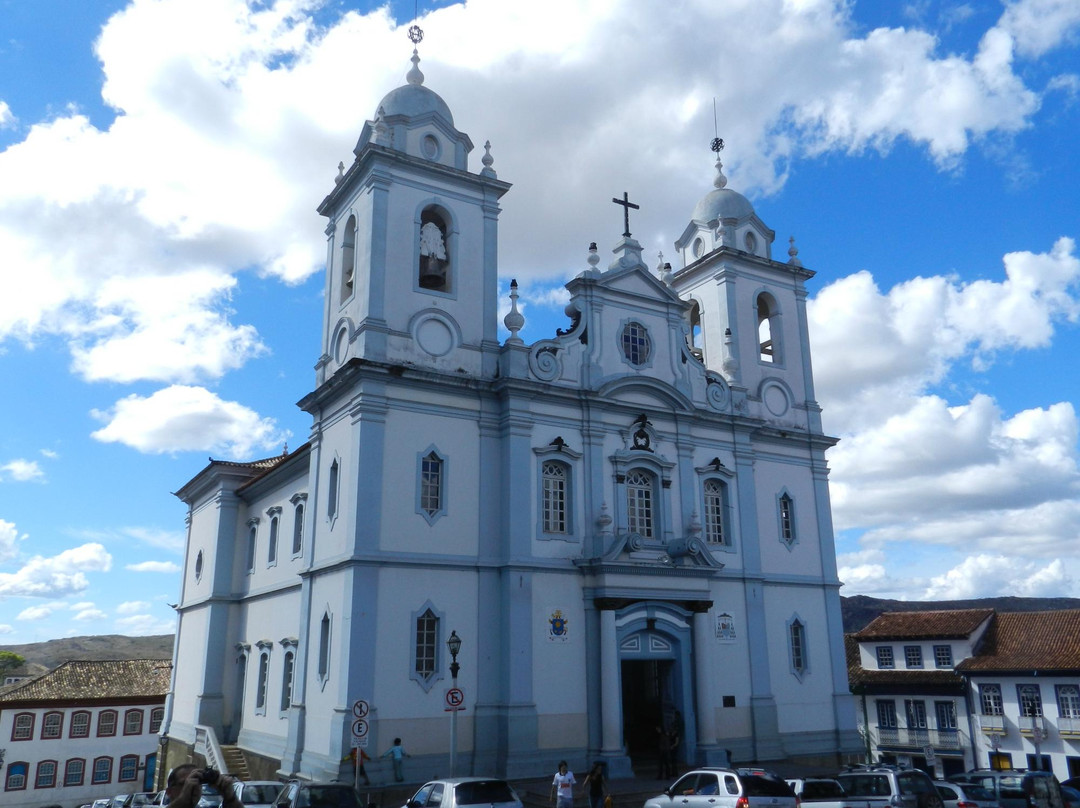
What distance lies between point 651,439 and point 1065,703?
83.5 feet

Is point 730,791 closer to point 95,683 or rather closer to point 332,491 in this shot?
point 332,491

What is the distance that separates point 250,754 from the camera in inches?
1061

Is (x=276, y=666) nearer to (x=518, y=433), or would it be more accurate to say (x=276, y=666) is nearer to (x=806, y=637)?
(x=518, y=433)

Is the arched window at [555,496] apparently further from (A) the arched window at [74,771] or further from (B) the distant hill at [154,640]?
(B) the distant hill at [154,640]

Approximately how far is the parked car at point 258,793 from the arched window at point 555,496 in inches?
350

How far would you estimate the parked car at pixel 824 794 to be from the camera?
612 inches

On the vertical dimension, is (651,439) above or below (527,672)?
above

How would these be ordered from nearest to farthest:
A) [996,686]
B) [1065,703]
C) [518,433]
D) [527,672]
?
[527,672] → [518,433] → [1065,703] → [996,686]

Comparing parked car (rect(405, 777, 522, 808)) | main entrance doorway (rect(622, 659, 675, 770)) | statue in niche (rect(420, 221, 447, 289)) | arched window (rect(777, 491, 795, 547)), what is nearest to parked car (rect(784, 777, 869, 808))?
parked car (rect(405, 777, 522, 808))

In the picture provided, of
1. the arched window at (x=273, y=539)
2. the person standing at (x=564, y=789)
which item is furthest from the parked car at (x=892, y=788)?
the arched window at (x=273, y=539)

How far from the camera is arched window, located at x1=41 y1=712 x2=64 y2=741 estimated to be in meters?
45.2

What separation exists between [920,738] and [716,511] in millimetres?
24226

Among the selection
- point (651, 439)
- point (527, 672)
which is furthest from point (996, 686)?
point (527, 672)

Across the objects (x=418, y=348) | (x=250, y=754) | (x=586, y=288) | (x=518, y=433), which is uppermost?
(x=586, y=288)
